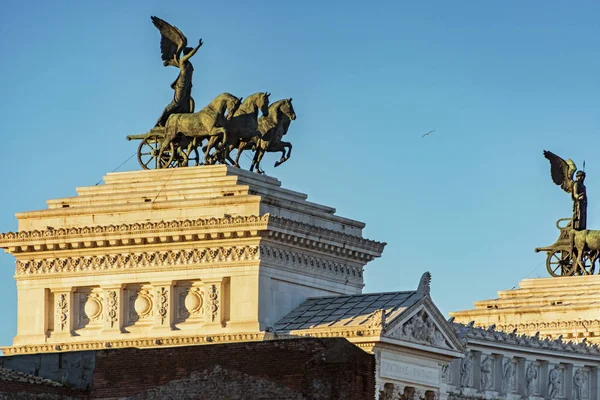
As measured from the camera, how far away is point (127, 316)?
9525 centimetres

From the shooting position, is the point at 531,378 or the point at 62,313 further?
the point at 531,378

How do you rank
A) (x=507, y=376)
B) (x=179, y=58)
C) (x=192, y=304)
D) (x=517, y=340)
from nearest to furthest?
(x=192, y=304) → (x=179, y=58) → (x=507, y=376) → (x=517, y=340)

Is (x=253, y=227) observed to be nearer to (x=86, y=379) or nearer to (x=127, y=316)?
(x=127, y=316)

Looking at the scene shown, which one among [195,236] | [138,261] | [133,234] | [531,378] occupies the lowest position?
[531,378]

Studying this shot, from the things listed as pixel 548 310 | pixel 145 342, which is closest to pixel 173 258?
pixel 145 342

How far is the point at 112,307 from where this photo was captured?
9531cm

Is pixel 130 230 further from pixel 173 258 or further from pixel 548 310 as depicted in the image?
pixel 548 310

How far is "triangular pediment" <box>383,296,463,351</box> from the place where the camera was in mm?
89062

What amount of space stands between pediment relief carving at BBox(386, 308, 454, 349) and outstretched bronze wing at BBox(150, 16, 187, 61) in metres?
18.1

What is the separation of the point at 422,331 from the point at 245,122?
12561 mm

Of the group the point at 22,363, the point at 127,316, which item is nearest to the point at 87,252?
the point at 127,316

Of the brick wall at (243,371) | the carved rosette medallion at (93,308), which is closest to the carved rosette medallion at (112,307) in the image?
the carved rosette medallion at (93,308)

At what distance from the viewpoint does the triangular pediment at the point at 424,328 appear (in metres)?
89.1

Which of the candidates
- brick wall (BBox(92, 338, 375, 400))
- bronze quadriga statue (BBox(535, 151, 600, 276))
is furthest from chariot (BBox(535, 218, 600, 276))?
brick wall (BBox(92, 338, 375, 400))
